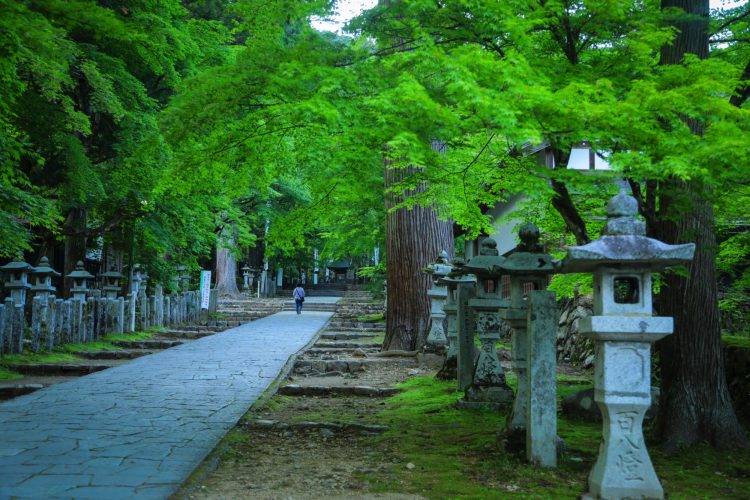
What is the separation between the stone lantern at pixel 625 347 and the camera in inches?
177

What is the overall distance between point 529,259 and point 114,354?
11.1 m

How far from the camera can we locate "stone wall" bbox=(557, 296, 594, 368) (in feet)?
45.6

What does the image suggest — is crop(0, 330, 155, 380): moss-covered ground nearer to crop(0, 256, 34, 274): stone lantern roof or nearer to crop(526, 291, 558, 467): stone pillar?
crop(0, 256, 34, 274): stone lantern roof

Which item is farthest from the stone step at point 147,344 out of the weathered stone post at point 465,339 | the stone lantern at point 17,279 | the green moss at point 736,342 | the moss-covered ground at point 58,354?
the green moss at point 736,342

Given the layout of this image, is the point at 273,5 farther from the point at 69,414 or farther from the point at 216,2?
the point at 216,2

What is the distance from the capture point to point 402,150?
5094 mm

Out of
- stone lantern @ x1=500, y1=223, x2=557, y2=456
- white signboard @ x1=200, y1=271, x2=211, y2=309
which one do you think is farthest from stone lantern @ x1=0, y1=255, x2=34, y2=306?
stone lantern @ x1=500, y1=223, x2=557, y2=456

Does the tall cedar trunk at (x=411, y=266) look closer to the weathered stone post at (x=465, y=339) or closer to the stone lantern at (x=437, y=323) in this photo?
the stone lantern at (x=437, y=323)

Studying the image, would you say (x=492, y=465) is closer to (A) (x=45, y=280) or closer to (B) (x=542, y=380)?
(B) (x=542, y=380)

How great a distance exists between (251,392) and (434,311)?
4691 millimetres

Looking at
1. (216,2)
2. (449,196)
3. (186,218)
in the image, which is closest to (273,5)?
(449,196)

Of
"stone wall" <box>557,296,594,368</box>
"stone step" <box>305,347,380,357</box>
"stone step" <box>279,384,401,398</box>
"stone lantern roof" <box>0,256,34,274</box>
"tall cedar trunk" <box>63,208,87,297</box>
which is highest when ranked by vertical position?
"tall cedar trunk" <box>63,208,87,297</box>

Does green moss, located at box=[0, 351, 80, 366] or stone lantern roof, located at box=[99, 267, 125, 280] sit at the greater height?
stone lantern roof, located at box=[99, 267, 125, 280]

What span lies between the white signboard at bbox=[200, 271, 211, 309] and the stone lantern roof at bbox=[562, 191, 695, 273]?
65.1 feet
